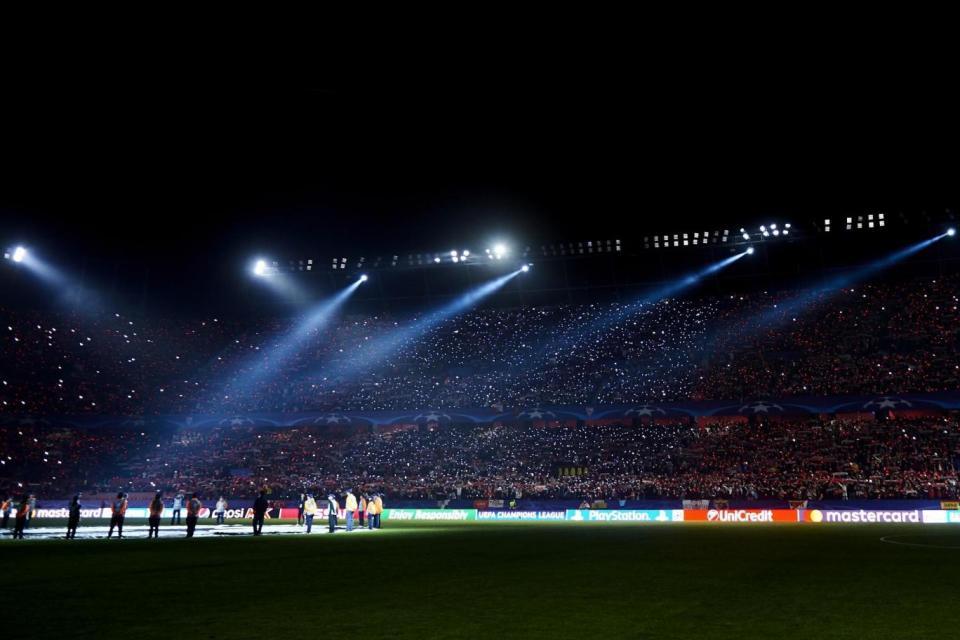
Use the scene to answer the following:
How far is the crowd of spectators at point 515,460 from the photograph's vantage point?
155 ft

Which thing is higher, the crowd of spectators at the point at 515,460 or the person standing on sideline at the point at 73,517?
the crowd of spectators at the point at 515,460

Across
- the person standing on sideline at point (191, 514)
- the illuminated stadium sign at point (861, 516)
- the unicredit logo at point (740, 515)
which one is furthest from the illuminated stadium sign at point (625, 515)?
the person standing on sideline at point (191, 514)

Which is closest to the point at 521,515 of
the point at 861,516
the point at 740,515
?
the point at 740,515

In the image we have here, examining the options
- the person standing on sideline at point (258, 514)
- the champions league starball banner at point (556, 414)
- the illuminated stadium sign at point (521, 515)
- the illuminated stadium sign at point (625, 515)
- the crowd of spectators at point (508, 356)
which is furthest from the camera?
the crowd of spectators at point (508, 356)

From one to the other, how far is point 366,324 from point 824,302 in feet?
129

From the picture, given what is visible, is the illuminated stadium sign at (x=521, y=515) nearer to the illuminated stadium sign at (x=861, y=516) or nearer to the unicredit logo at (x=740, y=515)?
the unicredit logo at (x=740, y=515)

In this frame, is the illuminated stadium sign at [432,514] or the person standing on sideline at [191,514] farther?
the illuminated stadium sign at [432,514]

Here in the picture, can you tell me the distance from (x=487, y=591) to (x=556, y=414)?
49.2 m

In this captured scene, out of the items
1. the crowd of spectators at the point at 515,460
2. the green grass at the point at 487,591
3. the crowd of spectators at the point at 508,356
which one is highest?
the crowd of spectators at the point at 508,356

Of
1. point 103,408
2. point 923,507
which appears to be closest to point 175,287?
point 103,408

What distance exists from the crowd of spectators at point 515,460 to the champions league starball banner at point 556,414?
3.06ft

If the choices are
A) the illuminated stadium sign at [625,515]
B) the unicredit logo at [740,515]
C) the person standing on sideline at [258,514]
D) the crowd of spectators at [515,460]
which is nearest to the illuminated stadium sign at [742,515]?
the unicredit logo at [740,515]

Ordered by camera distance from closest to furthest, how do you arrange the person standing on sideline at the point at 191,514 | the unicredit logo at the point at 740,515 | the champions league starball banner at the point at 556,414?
the person standing on sideline at the point at 191,514, the unicredit logo at the point at 740,515, the champions league starball banner at the point at 556,414

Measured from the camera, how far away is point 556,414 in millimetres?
61656
